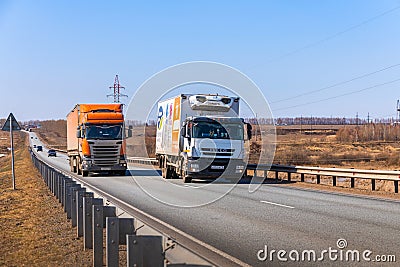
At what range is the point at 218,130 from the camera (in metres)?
23.6

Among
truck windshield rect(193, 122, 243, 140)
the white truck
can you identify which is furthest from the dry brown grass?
truck windshield rect(193, 122, 243, 140)

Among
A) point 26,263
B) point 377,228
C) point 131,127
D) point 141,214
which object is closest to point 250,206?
point 141,214

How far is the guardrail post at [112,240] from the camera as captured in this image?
655 cm

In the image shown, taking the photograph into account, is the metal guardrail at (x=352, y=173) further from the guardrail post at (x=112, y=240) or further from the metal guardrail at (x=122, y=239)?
the guardrail post at (x=112, y=240)

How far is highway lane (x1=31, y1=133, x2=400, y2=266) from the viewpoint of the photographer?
9.21 m

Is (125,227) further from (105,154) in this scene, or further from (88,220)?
(105,154)

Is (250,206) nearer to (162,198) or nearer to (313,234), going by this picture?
(162,198)

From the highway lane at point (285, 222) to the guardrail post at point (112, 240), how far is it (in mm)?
2230

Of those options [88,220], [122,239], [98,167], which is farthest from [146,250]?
[98,167]

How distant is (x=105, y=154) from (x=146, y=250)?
25.9 metres

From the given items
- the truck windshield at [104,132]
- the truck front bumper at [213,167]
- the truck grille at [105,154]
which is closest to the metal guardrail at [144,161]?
the truck grille at [105,154]

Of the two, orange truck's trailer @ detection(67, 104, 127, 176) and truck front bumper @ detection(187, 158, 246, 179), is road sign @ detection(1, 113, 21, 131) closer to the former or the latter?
orange truck's trailer @ detection(67, 104, 127, 176)

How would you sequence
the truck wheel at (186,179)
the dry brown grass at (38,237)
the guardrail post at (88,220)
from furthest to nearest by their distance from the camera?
the truck wheel at (186,179) < the guardrail post at (88,220) < the dry brown grass at (38,237)

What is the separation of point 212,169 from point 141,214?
10309 mm
